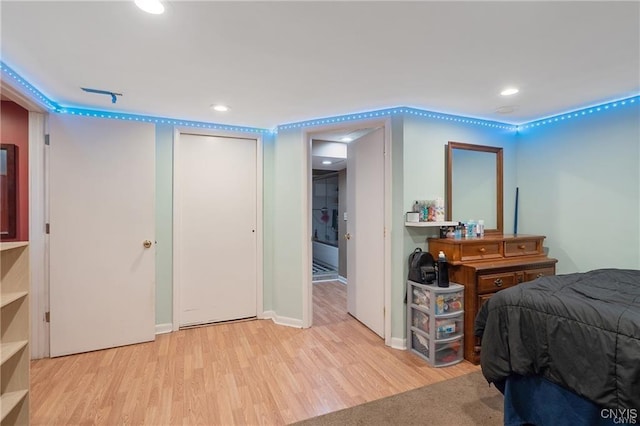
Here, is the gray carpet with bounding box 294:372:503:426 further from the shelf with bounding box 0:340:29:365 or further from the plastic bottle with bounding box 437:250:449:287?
the shelf with bounding box 0:340:29:365

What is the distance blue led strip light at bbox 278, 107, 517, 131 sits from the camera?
9.16ft

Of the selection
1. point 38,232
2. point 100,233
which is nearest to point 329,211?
point 100,233

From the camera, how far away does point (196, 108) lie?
2771 mm

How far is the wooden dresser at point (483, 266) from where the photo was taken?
250 cm

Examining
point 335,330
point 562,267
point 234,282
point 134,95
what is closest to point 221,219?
point 234,282

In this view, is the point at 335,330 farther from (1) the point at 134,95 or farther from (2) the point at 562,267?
(1) the point at 134,95

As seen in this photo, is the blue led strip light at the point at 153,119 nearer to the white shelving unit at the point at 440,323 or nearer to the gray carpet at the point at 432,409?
the white shelving unit at the point at 440,323

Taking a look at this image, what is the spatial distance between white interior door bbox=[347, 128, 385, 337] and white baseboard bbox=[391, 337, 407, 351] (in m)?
0.20

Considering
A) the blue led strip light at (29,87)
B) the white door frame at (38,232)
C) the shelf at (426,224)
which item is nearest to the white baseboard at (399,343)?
the shelf at (426,224)

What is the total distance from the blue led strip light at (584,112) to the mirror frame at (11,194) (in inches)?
193

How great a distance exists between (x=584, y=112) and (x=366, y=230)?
233 centimetres

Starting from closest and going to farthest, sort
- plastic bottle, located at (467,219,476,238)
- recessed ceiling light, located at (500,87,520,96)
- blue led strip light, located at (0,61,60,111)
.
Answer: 1. blue led strip light, located at (0,61,60,111)
2. recessed ceiling light, located at (500,87,520,96)
3. plastic bottle, located at (467,219,476,238)

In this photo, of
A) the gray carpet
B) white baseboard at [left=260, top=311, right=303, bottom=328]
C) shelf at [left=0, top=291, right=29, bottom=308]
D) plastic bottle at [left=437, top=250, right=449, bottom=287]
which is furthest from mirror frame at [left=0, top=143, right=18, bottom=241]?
plastic bottle at [left=437, top=250, right=449, bottom=287]

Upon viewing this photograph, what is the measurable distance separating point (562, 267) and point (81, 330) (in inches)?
183
